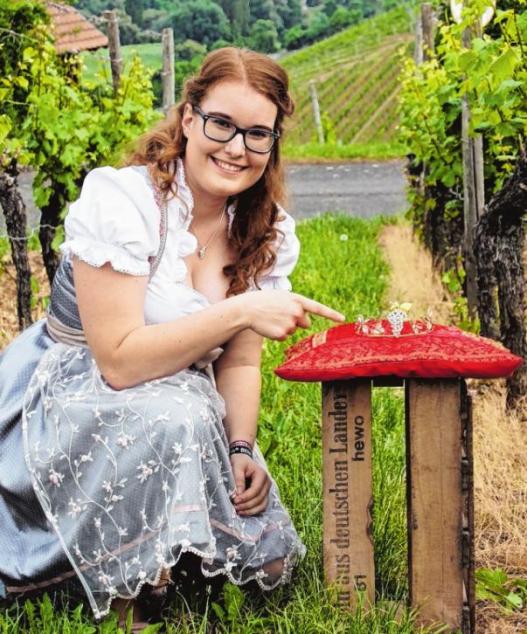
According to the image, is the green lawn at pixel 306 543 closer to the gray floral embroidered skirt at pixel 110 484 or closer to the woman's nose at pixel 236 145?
the gray floral embroidered skirt at pixel 110 484

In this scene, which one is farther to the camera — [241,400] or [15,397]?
[241,400]

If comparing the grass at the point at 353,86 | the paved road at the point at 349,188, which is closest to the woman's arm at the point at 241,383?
the paved road at the point at 349,188

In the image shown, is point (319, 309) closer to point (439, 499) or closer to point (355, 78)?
point (439, 499)

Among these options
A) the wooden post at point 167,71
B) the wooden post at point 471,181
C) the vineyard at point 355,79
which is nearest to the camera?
the wooden post at point 471,181

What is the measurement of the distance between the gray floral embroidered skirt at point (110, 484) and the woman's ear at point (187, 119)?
24.7 inches

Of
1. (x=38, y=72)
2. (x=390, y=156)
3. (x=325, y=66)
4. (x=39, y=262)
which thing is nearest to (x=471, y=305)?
(x=38, y=72)

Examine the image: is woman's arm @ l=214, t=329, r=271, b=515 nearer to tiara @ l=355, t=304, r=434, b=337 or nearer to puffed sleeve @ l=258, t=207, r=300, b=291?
puffed sleeve @ l=258, t=207, r=300, b=291

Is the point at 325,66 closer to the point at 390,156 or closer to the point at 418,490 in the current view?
the point at 390,156

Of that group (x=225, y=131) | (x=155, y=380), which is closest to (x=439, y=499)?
(x=155, y=380)

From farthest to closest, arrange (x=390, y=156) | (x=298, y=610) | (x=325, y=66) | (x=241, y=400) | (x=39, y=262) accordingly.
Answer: (x=325, y=66), (x=390, y=156), (x=39, y=262), (x=241, y=400), (x=298, y=610)

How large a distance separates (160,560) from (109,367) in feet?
1.52

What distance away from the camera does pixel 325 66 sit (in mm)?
38594

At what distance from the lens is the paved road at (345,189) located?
42.0 ft

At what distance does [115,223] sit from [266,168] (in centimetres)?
54
